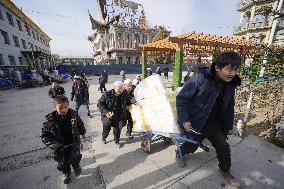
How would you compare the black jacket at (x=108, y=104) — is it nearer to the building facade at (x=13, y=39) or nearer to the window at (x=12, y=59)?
the building facade at (x=13, y=39)

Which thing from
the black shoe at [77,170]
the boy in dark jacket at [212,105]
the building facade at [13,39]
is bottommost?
the black shoe at [77,170]

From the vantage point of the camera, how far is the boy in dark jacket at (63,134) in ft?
9.23

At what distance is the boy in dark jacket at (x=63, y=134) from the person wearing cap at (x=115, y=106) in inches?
41.3

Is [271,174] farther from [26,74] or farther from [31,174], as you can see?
[26,74]

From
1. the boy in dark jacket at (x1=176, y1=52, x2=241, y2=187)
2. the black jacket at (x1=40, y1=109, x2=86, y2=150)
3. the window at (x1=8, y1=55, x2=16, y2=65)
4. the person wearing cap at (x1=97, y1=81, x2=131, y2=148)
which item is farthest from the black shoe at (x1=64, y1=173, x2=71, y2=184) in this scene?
the window at (x1=8, y1=55, x2=16, y2=65)

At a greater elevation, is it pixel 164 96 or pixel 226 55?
pixel 226 55

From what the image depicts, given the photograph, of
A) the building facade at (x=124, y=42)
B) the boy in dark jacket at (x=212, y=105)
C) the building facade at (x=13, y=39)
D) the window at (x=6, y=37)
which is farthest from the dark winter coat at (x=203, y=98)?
the building facade at (x=124, y=42)

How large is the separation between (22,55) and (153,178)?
92.7ft

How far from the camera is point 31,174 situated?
3408 millimetres

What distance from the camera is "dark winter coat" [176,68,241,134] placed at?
8.61 ft

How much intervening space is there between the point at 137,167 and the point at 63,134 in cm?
155

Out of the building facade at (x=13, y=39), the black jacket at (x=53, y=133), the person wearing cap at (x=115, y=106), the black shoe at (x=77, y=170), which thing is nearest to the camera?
the black jacket at (x=53, y=133)

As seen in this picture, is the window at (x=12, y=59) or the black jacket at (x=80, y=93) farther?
the window at (x=12, y=59)

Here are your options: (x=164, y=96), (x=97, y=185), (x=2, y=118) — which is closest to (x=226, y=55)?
Answer: (x=164, y=96)
